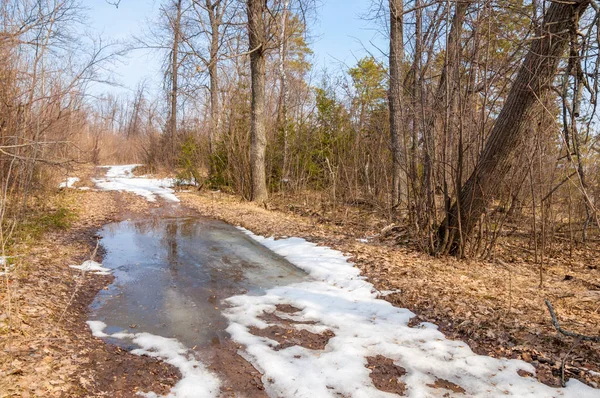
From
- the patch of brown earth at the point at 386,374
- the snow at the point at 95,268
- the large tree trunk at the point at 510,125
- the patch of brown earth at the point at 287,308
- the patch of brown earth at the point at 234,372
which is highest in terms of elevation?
the large tree trunk at the point at 510,125

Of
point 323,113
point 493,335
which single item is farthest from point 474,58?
point 323,113

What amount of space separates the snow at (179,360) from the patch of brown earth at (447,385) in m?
1.62

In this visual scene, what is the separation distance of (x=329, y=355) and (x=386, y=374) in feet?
1.67

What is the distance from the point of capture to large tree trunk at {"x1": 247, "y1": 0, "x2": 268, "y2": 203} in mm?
10922

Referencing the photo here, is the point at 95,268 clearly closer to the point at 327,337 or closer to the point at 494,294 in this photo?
the point at 327,337

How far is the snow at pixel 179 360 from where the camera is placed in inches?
110

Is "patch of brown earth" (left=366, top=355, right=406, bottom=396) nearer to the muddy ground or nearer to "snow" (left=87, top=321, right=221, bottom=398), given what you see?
the muddy ground

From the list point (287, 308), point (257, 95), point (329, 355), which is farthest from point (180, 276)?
point (257, 95)

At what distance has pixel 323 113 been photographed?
1278 cm

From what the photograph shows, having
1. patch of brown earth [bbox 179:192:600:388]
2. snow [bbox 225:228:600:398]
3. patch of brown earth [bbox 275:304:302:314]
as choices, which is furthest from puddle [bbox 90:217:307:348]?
patch of brown earth [bbox 179:192:600:388]

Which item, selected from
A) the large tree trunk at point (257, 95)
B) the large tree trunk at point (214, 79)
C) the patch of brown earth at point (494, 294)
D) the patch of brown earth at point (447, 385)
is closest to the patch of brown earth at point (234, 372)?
the patch of brown earth at point (447, 385)

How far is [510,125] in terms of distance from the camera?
5.40 meters

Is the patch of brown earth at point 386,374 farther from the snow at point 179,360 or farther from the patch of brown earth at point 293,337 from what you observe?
the snow at point 179,360

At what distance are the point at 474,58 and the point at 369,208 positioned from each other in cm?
507
